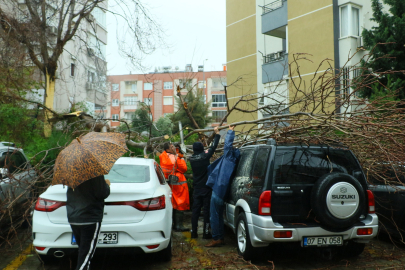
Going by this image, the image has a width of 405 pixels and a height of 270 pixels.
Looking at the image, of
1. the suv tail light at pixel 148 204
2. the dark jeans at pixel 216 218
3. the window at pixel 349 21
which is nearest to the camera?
the suv tail light at pixel 148 204

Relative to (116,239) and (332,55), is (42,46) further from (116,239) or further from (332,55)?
(332,55)

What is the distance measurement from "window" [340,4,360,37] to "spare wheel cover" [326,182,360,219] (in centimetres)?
1543

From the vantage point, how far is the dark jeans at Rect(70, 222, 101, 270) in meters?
3.86

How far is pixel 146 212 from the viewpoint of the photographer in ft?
15.8

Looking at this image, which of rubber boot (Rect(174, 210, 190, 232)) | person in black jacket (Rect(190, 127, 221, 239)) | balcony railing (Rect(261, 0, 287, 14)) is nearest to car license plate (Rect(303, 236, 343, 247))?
person in black jacket (Rect(190, 127, 221, 239))

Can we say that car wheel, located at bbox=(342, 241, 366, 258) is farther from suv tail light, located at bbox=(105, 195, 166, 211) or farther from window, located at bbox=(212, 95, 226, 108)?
window, located at bbox=(212, 95, 226, 108)

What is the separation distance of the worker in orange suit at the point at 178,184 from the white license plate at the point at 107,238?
9.23 ft

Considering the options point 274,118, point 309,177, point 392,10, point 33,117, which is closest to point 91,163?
point 309,177

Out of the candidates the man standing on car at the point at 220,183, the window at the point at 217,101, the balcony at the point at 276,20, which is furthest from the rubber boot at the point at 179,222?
the window at the point at 217,101

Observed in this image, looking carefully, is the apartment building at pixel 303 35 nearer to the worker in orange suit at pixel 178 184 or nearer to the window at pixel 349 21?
the window at pixel 349 21

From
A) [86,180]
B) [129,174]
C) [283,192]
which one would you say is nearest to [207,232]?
[129,174]

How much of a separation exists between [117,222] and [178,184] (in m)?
2.86

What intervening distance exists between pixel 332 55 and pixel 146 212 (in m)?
16.1

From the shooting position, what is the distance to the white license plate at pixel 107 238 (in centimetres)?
464
